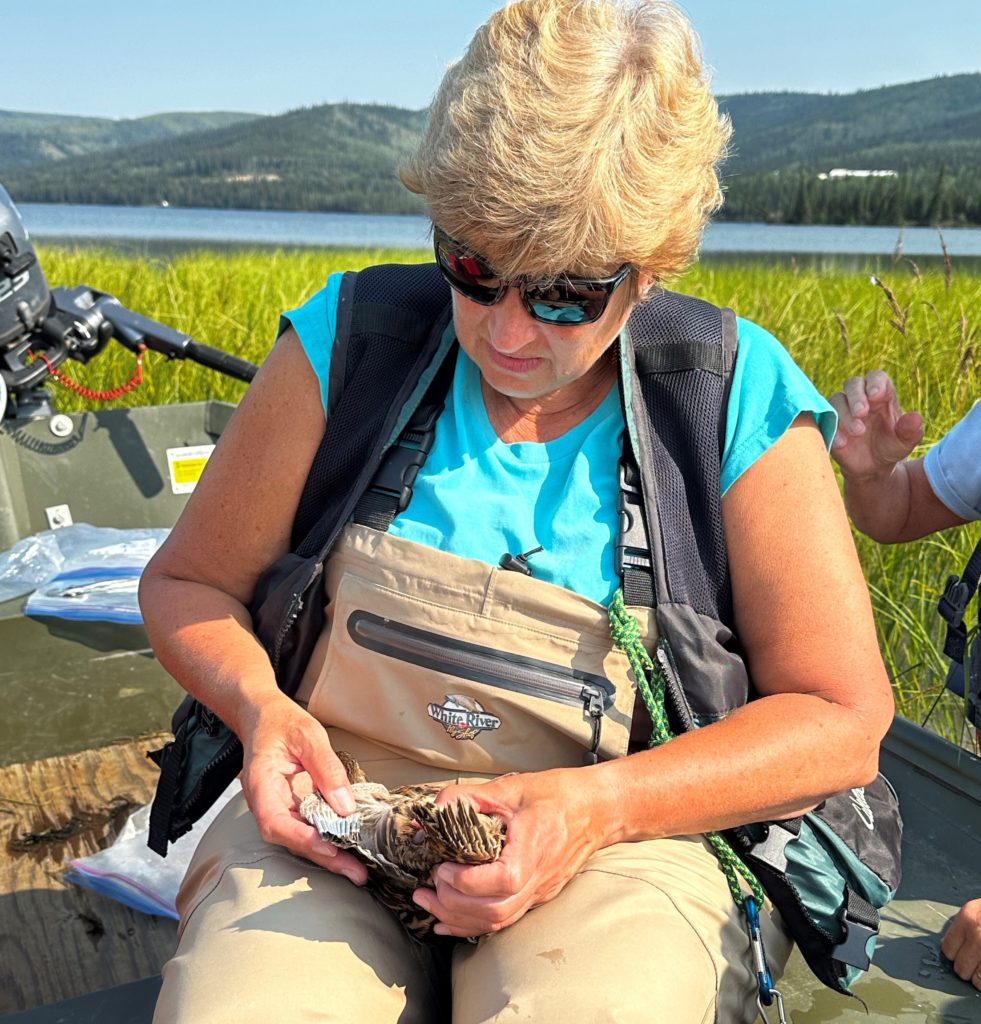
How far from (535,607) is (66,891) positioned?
4.57 feet

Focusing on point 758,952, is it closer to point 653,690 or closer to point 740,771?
point 740,771

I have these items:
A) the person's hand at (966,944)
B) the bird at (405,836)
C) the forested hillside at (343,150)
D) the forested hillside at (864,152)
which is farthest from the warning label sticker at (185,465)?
the forested hillside at (343,150)

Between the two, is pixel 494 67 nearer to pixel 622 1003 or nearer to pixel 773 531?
pixel 773 531

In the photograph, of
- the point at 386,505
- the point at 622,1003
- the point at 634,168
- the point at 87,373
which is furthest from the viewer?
the point at 87,373

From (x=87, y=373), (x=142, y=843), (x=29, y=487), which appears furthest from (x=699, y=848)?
(x=87, y=373)

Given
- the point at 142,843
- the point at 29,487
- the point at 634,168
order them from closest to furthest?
the point at 634,168 → the point at 142,843 → the point at 29,487

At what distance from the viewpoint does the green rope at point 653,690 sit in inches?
55.7

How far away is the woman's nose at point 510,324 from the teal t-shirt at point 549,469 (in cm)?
17

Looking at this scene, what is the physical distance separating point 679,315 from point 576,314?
23cm

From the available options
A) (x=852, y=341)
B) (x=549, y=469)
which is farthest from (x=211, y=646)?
(x=852, y=341)

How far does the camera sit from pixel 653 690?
56.9 inches

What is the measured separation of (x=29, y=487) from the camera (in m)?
3.85

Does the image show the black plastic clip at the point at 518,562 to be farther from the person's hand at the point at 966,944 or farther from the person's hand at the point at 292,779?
the person's hand at the point at 966,944

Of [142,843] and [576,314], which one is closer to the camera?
[576,314]
